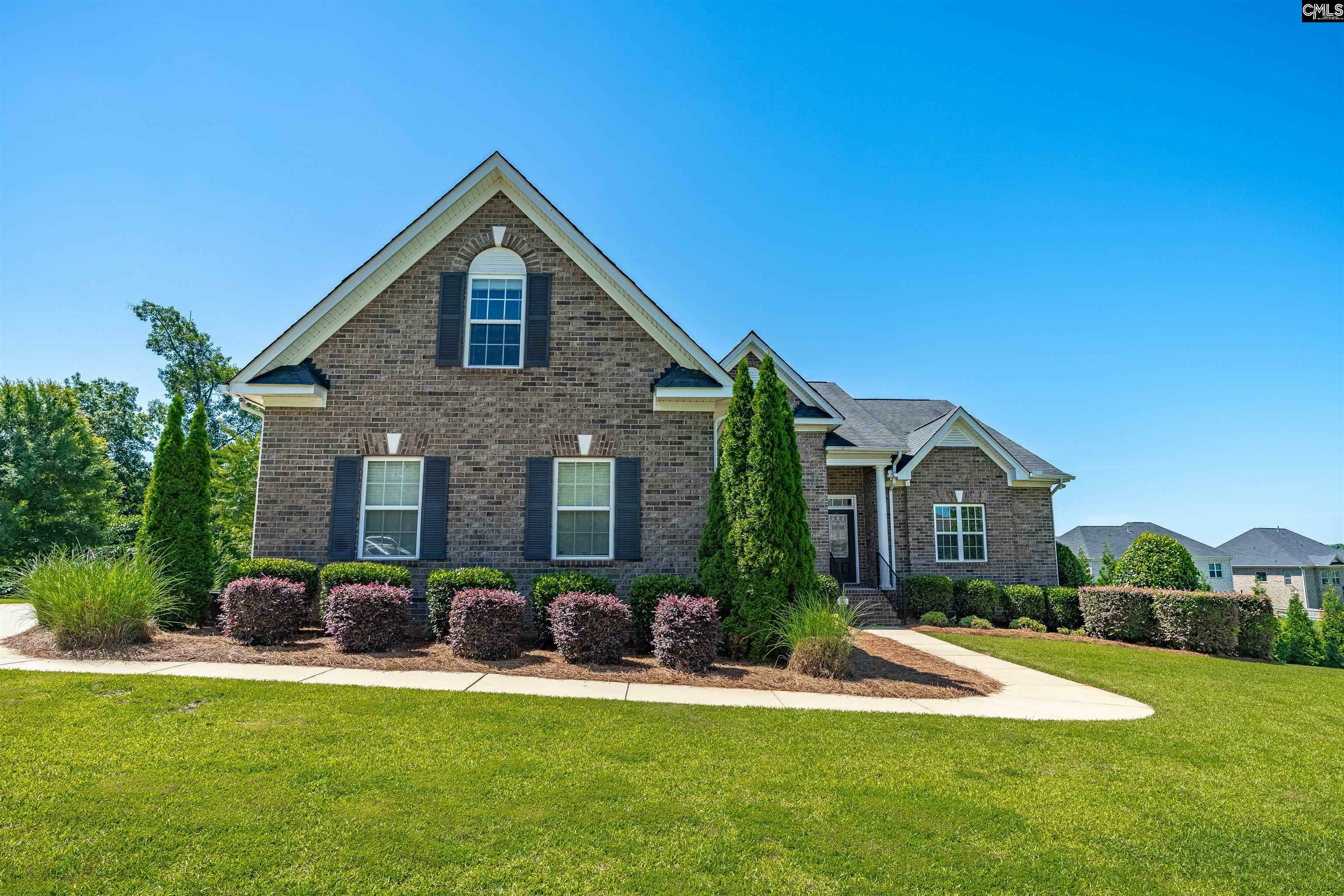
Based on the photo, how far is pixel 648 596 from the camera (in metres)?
9.99

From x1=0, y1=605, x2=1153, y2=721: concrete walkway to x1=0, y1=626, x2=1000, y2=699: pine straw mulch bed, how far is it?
19 cm

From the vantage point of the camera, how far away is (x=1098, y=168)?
39.7ft

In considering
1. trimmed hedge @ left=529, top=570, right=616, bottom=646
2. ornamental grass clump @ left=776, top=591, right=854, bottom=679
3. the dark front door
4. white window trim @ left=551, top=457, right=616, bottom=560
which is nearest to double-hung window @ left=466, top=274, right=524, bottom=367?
white window trim @ left=551, top=457, right=616, bottom=560

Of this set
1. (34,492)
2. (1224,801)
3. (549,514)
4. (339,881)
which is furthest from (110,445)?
(1224,801)

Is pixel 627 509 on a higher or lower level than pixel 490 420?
lower

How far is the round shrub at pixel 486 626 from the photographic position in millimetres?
8844

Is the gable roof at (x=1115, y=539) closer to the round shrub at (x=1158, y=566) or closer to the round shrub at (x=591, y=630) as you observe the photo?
the round shrub at (x=1158, y=566)

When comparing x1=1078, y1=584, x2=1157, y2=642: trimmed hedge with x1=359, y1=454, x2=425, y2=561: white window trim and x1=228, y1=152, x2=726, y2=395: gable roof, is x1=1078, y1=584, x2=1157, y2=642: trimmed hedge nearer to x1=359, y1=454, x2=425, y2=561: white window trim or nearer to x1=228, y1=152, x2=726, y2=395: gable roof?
x1=228, y1=152, x2=726, y2=395: gable roof

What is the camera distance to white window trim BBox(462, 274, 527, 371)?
1195cm

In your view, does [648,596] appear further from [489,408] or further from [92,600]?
[92,600]

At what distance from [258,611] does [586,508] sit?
16.2ft

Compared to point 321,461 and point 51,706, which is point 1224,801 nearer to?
point 51,706

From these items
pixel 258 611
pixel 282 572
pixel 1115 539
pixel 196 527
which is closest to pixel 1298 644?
pixel 258 611

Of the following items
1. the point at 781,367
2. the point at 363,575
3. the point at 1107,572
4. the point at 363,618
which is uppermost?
the point at 781,367
